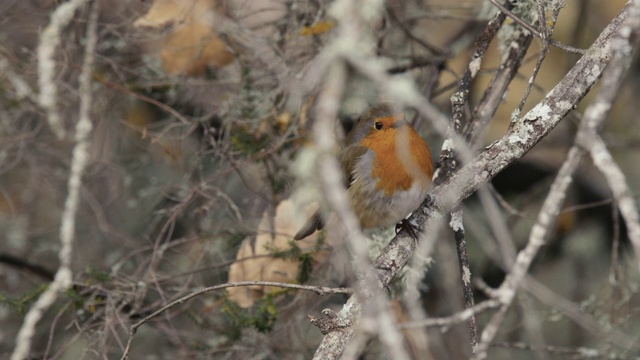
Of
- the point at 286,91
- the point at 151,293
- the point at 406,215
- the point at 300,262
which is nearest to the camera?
the point at 406,215

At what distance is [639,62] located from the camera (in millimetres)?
4613

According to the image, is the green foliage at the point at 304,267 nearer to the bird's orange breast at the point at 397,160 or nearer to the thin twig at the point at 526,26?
the bird's orange breast at the point at 397,160

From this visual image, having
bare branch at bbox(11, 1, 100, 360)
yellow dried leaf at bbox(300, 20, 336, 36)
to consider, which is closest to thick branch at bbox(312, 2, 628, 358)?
bare branch at bbox(11, 1, 100, 360)

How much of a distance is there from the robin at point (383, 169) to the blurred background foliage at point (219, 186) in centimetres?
19

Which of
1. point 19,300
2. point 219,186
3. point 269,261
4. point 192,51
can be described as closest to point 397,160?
point 269,261

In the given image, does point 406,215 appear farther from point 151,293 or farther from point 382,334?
point 382,334

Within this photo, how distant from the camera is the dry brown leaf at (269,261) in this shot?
130 inches

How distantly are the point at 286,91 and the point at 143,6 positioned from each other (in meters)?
0.82

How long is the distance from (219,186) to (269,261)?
0.56m

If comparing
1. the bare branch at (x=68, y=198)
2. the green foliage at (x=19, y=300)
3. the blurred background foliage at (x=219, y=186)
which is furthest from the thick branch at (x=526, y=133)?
the green foliage at (x=19, y=300)

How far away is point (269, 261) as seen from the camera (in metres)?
3.34

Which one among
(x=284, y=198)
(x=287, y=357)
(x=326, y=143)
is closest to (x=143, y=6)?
(x=284, y=198)

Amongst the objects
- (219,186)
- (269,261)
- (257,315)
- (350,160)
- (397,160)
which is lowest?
(257,315)

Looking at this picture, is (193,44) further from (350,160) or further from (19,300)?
(19,300)
